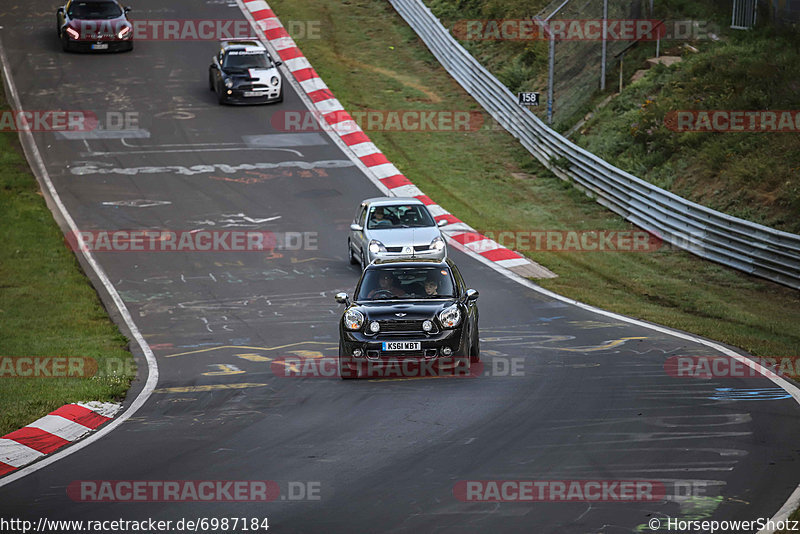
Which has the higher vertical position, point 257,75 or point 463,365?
point 257,75

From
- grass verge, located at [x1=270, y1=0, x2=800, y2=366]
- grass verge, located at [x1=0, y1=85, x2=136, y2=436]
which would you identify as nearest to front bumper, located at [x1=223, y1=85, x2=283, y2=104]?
grass verge, located at [x1=270, y1=0, x2=800, y2=366]

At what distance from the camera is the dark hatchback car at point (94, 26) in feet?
123

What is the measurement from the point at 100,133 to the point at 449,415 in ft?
77.5

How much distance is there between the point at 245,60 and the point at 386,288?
824 inches

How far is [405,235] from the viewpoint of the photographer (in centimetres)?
2133

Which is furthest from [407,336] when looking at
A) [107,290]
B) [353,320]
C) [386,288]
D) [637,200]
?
[637,200]

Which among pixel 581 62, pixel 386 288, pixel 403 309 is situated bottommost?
pixel 403 309

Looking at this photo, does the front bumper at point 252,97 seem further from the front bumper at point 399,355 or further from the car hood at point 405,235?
the front bumper at point 399,355

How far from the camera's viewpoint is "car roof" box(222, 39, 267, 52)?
34.2m

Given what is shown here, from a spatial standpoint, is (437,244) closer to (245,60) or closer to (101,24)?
(245,60)

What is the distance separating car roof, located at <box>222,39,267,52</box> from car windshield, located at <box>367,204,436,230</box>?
1415cm

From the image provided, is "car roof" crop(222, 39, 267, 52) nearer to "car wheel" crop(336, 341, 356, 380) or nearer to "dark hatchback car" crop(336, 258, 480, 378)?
"dark hatchback car" crop(336, 258, 480, 378)

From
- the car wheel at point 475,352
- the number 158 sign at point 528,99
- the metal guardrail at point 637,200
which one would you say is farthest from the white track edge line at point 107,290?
the metal guardrail at point 637,200

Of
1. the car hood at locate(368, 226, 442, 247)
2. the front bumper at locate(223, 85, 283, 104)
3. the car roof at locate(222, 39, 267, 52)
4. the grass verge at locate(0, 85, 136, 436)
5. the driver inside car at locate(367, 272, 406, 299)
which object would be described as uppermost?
the car roof at locate(222, 39, 267, 52)
